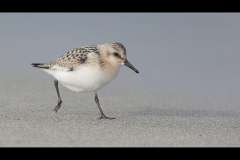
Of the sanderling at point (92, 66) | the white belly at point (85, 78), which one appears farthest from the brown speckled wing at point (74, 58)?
the white belly at point (85, 78)

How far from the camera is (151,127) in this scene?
17.9 feet

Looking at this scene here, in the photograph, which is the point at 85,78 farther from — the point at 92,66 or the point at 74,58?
the point at 74,58

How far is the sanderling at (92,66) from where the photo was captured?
215 inches

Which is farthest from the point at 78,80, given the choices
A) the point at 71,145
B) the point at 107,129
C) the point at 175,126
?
the point at 175,126

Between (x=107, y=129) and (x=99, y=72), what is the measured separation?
0.91m

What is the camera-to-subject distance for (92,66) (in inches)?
214

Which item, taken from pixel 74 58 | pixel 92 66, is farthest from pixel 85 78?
pixel 74 58

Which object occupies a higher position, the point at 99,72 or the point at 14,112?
the point at 99,72

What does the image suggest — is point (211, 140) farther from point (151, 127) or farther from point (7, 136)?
point (7, 136)

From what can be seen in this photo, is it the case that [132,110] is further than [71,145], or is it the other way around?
[132,110]

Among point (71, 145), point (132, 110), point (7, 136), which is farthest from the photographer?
point (132, 110)

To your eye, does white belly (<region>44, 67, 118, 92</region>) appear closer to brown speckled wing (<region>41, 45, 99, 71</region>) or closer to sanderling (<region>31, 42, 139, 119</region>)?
sanderling (<region>31, 42, 139, 119</region>)

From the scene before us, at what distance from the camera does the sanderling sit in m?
5.45

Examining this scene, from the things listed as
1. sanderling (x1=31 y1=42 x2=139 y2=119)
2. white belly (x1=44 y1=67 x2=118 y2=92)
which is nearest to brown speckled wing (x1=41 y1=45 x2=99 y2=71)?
sanderling (x1=31 y1=42 x2=139 y2=119)
